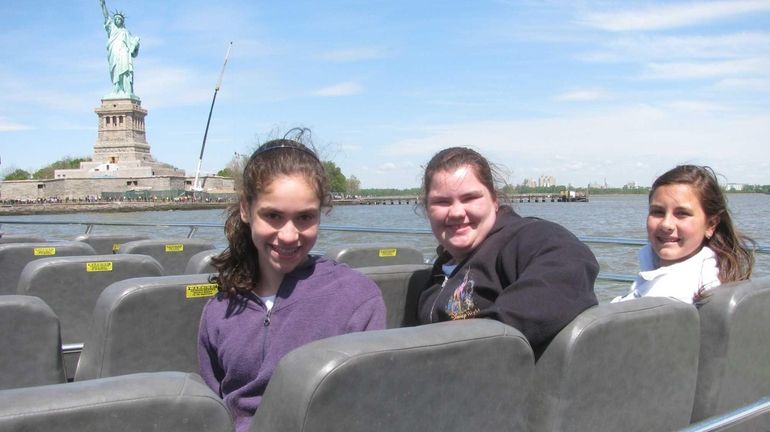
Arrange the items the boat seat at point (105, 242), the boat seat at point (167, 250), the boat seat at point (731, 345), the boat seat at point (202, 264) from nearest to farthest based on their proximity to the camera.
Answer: the boat seat at point (731, 345)
the boat seat at point (202, 264)
the boat seat at point (167, 250)
the boat seat at point (105, 242)

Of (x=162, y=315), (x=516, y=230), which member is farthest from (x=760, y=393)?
(x=162, y=315)

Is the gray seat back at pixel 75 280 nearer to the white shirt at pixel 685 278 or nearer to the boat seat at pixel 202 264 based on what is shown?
the boat seat at pixel 202 264

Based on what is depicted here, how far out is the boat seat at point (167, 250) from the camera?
5.48m

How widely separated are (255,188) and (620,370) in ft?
4.29

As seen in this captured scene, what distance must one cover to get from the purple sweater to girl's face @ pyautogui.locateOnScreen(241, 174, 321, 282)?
84 millimetres

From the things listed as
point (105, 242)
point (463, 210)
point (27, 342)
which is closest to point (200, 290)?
point (27, 342)

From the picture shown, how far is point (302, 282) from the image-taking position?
8.06 feet

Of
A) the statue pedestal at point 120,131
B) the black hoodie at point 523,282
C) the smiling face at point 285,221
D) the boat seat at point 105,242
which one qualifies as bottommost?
the boat seat at point 105,242

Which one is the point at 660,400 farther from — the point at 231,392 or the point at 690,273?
the point at 231,392

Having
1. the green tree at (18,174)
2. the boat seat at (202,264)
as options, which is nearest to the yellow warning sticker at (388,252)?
the boat seat at (202,264)

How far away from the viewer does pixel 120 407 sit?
1.38 meters

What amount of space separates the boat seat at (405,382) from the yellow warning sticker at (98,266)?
7.74 feet

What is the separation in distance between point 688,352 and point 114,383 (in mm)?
1746

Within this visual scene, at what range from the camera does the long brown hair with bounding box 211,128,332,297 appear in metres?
2.45
